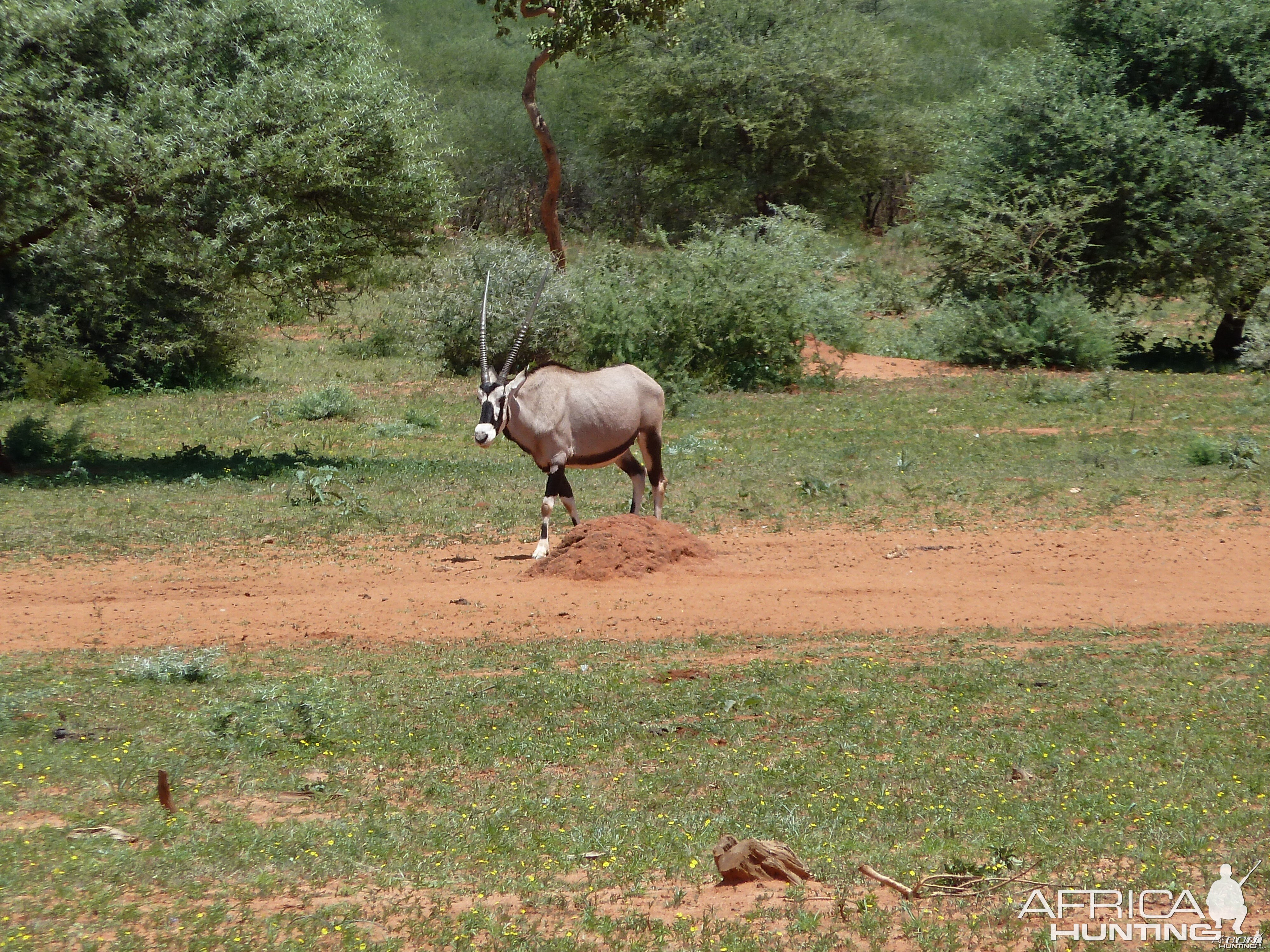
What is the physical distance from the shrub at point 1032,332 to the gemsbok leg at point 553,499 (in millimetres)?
14655

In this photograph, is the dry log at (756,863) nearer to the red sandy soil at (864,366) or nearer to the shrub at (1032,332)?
the red sandy soil at (864,366)

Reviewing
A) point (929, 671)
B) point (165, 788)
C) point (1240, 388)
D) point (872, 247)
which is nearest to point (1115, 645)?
point (929, 671)

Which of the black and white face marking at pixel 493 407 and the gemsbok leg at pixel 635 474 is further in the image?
the gemsbok leg at pixel 635 474

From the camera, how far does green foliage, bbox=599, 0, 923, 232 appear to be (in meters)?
37.0

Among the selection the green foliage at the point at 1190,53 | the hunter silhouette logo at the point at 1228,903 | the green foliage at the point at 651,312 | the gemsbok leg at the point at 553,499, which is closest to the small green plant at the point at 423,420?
the green foliage at the point at 651,312

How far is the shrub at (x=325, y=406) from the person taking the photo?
837 inches

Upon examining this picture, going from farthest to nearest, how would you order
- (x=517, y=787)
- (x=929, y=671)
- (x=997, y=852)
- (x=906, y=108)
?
(x=906, y=108) < (x=929, y=671) < (x=517, y=787) < (x=997, y=852)

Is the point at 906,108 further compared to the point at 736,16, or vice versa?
the point at 906,108

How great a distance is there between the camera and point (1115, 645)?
988cm

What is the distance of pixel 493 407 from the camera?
12.5m

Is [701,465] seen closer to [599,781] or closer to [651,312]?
[651,312]

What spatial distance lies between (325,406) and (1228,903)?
58.5 ft

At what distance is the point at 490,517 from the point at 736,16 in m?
28.3

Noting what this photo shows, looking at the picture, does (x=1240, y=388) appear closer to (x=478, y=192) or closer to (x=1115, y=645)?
(x=1115, y=645)
